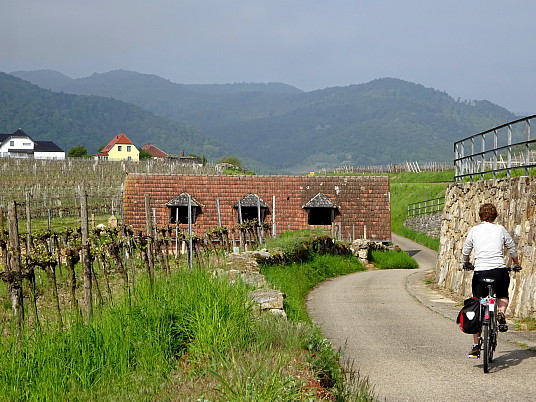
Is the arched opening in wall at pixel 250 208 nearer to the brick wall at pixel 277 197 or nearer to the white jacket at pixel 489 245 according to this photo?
the brick wall at pixel 277 197

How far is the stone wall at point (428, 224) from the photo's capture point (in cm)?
4953

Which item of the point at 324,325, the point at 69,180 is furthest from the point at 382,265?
the point at 69,180

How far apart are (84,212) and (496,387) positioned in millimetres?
6873

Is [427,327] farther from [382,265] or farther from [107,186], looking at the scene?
[107,186]

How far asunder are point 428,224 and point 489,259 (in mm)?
43510

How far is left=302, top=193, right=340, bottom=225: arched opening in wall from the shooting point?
136ft

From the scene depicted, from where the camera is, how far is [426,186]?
69688 mm

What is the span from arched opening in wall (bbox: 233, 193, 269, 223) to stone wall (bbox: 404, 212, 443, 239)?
13299 millimetres

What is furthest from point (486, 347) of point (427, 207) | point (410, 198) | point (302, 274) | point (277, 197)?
point (410, 198)

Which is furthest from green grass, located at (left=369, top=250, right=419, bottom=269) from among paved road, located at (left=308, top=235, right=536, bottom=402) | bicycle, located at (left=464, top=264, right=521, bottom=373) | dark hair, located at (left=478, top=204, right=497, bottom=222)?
bicycle, located at (left=464, top=264, right=521, bottom=373)

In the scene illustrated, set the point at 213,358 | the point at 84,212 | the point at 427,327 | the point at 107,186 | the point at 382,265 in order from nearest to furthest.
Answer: the point at 213,358 < the point at 84,212 < the point at 427,327 < the point at 382,265 < the point at 107,186

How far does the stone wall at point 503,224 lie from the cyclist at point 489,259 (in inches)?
151

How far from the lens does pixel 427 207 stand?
55.8 meters

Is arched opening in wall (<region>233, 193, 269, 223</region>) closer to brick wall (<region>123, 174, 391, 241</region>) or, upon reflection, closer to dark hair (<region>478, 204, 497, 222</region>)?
brick wall (<region>123, 174, 391, 241</region>)
